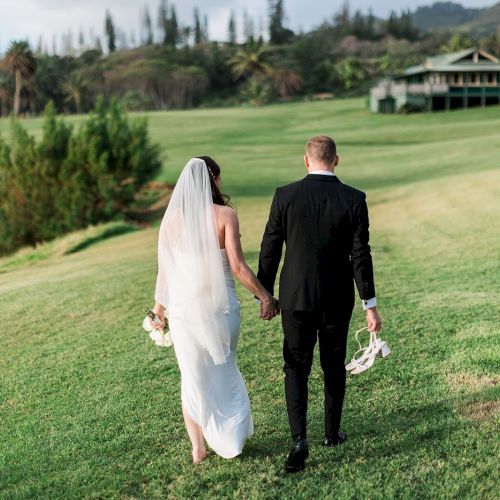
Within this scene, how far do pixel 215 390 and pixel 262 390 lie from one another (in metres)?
1.85

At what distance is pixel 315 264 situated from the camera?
4.80m

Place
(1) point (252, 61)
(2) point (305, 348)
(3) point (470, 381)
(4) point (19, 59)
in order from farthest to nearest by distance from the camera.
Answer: (1) point (252, 61), (4) point (19, 59), (3) point (470, 381), (2) point (305, 348)

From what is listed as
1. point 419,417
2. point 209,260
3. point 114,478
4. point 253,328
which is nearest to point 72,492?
point 114,478

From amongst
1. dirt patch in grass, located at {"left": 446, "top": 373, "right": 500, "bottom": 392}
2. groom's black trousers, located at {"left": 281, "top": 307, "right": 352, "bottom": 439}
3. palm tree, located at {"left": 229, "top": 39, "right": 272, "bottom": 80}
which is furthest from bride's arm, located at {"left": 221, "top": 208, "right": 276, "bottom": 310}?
palm tree, located at {"left": 229, "top": 39, "right": 272, "bottom": 80}

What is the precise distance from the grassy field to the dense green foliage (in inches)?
510

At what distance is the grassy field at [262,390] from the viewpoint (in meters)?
4.80

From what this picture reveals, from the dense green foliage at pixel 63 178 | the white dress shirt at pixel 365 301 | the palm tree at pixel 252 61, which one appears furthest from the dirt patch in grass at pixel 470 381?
the palm tree at pixel 252 61

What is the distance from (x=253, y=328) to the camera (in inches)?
369

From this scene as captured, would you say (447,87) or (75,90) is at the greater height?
(75,90)

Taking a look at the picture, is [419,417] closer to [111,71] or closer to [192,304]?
[192,304]

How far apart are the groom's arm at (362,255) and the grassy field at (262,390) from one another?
129 cm

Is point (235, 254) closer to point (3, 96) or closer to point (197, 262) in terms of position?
point (197, 262)

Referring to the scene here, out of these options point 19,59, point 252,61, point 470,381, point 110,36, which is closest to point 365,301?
point 470,381

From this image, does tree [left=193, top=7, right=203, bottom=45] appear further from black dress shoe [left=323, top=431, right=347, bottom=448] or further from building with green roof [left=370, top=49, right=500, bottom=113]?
black dress shoe [left=323, top=431, right=347, bottom=448]
